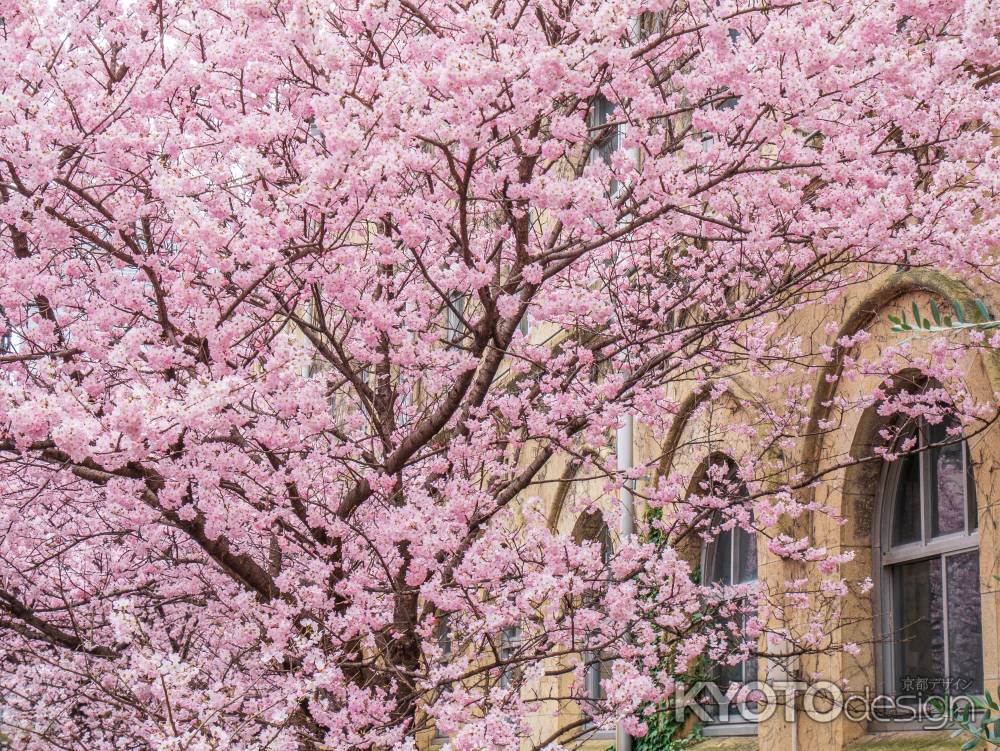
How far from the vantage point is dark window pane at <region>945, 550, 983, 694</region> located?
7688 millimetres

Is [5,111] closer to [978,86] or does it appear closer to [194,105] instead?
[194,105]

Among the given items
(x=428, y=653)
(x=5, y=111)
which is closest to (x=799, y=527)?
(x=428, y=653)

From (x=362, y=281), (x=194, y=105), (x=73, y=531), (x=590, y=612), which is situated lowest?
(x=590, y=612)

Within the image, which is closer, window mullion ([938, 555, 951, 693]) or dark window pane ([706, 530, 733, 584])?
window mullion ([938, 555, 951, 693])

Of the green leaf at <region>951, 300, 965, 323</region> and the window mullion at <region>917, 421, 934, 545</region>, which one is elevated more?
the green leaf at <region>951, 300, 965, 323</region>

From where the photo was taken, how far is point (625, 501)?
1088 cm

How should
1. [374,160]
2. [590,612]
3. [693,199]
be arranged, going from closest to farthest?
[374,160], [693,199], [590,612]

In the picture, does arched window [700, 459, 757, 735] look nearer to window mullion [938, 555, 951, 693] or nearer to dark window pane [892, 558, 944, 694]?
dark window pane [892, 558, 944, 694]

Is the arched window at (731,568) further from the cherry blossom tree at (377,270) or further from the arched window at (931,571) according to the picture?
the arched window at (931,571)

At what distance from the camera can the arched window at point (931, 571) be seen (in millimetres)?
7824

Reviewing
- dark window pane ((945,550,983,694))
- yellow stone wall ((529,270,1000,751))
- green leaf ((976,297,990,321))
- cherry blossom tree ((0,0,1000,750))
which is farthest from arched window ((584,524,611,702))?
green leaf ((976,297,990,321))

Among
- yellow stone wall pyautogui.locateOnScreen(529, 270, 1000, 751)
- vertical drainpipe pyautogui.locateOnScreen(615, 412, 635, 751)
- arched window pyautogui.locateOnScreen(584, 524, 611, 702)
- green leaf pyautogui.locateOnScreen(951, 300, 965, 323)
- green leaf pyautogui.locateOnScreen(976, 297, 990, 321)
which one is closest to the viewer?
green leaf pyautogui.locateOnScreen(976, 297, 990, 321)

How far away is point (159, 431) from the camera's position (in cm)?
491

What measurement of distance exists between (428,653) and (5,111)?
13.3ft
